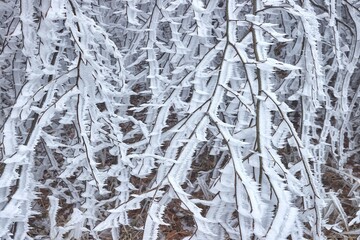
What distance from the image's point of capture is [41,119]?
174 cm

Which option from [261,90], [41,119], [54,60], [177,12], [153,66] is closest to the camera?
[261,90]

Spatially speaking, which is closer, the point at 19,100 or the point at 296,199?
the point at 19,100

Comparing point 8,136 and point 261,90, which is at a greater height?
point 261,90

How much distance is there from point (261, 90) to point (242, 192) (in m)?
0.28

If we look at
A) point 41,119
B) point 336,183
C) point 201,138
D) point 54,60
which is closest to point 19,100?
point 41,119

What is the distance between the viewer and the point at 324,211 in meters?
2.54

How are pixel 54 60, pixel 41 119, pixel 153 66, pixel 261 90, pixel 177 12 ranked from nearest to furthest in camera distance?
pixel 261 90, pixel 41 119, pixel 54 60, pixel 153 66, pixel 177 12

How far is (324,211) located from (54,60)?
1.48 metres

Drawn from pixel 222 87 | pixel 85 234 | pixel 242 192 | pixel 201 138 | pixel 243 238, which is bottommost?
pixel 85 234

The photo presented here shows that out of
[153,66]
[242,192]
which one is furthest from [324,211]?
[242,192]

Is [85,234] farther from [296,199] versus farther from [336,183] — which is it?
[336,183]

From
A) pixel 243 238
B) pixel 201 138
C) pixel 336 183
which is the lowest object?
pixel 336 183

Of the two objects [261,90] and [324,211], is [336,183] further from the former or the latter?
[261,90]

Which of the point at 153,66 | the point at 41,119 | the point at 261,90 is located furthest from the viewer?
the point at 153,66
